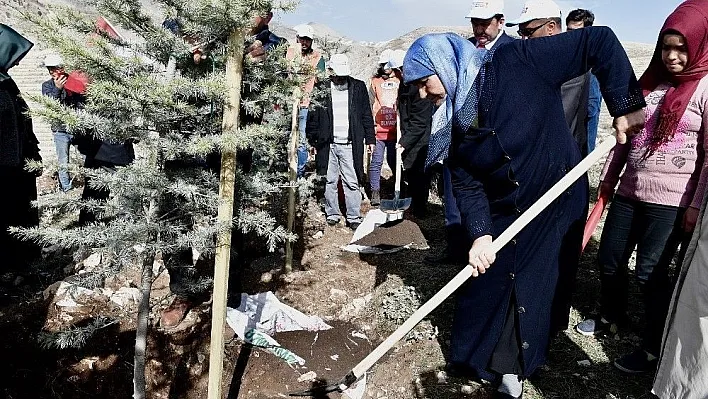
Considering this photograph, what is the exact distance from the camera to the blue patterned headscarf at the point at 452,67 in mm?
2338

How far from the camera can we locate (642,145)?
279 centimetres

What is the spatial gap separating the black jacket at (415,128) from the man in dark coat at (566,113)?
2531mm

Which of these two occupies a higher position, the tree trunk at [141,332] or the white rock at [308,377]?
the tree trunk at [141,332]

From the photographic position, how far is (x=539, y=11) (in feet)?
11.4

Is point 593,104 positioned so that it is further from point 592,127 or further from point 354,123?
point 354,123

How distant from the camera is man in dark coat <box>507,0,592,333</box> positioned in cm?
258

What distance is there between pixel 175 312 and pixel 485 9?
3359 mm

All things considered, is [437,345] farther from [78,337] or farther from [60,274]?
[60,274]

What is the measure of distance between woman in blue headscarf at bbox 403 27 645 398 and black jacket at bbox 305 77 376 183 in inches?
131

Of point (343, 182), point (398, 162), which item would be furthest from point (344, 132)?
point (398, 162)

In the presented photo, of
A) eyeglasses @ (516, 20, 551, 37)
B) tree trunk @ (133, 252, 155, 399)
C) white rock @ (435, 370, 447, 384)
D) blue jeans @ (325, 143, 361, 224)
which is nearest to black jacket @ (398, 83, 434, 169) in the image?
blue jeans @ (325, 143, 361, 224)

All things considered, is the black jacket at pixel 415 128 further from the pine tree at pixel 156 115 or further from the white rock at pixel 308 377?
the pine tree at pixel 156 115

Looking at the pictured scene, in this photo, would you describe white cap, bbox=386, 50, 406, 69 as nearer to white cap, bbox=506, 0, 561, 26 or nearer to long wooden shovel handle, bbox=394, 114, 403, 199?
long wooden shovel handle, bbox=394, 114, 403, 199

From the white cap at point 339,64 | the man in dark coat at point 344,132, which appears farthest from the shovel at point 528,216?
the white cap at point 339,64
